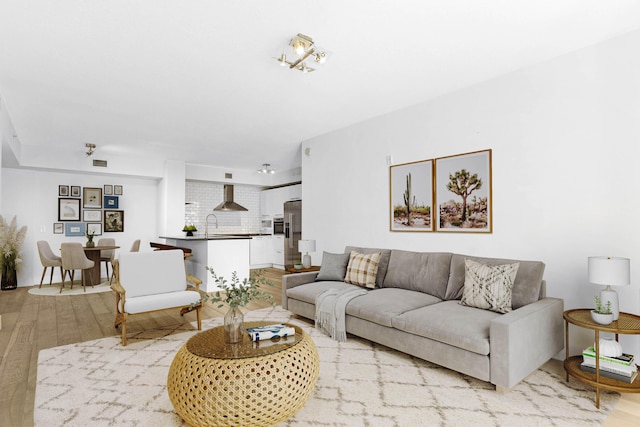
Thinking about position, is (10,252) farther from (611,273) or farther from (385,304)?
(611,273)

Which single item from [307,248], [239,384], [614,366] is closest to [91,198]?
[307,248]

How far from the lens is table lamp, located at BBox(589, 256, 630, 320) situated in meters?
2.40

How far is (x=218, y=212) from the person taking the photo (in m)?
9.33

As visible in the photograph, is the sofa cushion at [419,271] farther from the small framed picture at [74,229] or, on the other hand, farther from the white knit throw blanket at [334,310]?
the small framed picture at [74,229]

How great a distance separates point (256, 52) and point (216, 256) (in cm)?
414

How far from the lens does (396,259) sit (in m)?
4.18

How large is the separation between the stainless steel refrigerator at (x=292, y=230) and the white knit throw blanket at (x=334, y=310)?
14.1 ft

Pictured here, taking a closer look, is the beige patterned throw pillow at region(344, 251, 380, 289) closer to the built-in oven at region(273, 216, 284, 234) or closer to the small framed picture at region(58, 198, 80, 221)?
the built-in oven at region(273, 216, 284, 234)

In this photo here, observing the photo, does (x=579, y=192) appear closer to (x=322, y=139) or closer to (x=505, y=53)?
(x=505, y=53)

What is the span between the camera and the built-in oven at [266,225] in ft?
31.6

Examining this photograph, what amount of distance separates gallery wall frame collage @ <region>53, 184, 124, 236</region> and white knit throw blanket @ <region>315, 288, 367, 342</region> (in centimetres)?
590

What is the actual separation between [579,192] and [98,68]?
4491 millimetres

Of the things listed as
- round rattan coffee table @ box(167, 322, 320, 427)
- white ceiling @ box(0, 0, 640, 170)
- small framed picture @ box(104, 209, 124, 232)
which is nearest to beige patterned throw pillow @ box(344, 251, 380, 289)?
white ceiling @ box(0, 0, 640, 170)

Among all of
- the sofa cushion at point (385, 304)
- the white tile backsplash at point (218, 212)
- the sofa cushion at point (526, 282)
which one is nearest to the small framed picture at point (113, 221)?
the white tile backsplash at point (218, 212)
